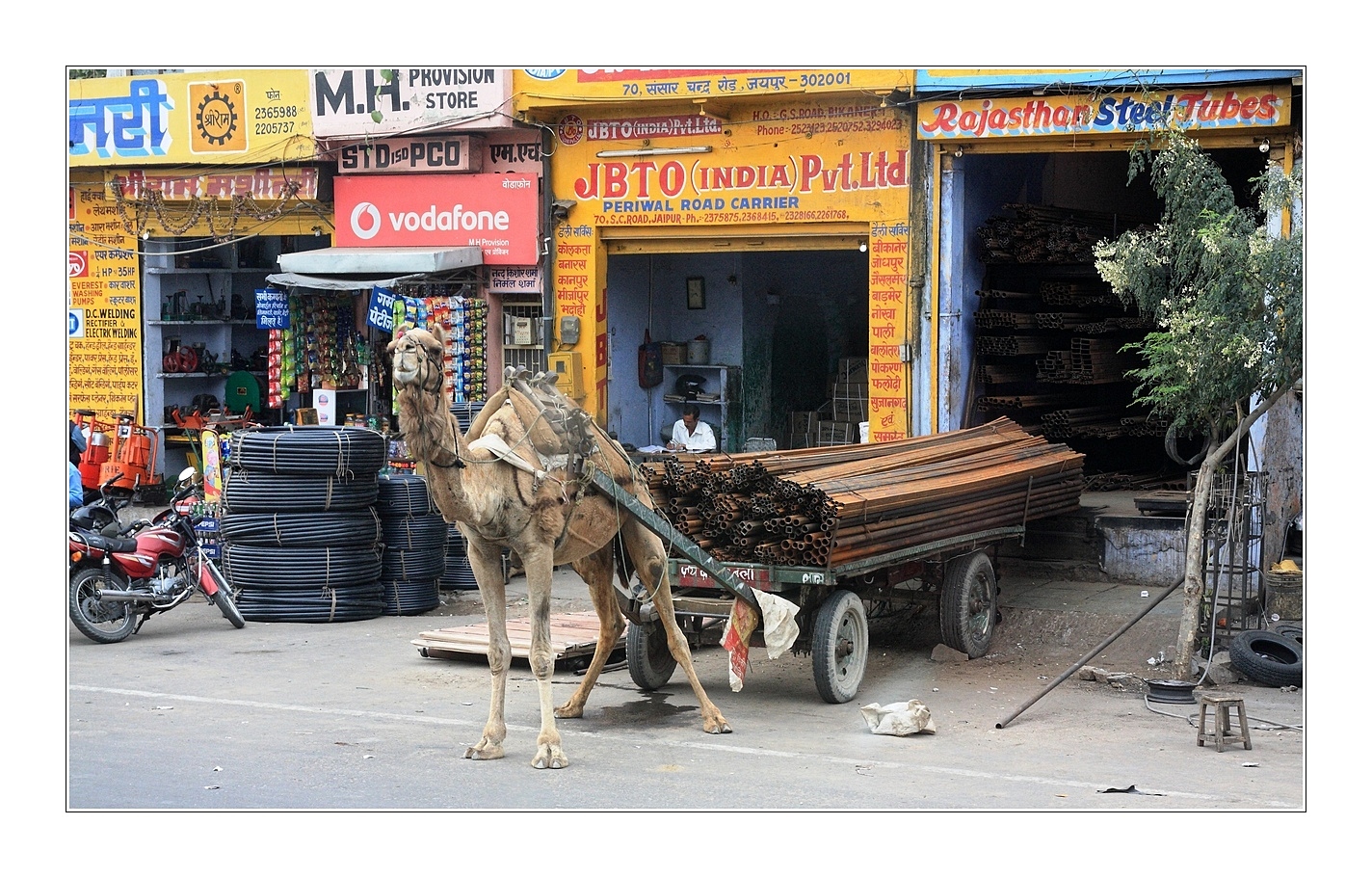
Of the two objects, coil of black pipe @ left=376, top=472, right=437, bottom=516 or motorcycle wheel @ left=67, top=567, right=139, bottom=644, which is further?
coil of black pipe @ left=376, top=472, right=437, bottom=516

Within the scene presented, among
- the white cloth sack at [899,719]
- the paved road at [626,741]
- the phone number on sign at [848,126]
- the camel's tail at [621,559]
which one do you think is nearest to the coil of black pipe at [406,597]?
the paved road at [626,741]

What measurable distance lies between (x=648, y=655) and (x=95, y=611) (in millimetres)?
5118

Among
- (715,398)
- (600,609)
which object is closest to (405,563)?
(600,609)

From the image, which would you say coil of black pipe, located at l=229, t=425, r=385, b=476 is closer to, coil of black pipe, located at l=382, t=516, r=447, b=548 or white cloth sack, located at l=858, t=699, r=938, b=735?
coil of black pipe, located at l=382, t=516, r=447, b=548

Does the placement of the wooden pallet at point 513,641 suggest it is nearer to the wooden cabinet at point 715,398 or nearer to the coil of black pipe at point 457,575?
the coil of black pipe at point 457,575

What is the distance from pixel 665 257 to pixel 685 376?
1.63m

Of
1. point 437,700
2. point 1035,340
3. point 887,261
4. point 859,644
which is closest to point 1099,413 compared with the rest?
point 1035,340

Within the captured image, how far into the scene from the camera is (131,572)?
1278 cm

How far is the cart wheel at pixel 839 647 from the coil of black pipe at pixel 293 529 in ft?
16.4

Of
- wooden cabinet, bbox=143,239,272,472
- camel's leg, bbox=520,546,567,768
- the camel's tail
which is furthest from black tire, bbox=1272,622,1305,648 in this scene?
wooden cabinet, bbox=143,239,272,472

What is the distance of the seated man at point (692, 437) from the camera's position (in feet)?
57.4

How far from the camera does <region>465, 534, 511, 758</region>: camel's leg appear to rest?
348 inches

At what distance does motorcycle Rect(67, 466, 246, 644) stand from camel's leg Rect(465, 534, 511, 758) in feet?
16.0

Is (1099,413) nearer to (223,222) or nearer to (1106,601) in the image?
(1106,601)
